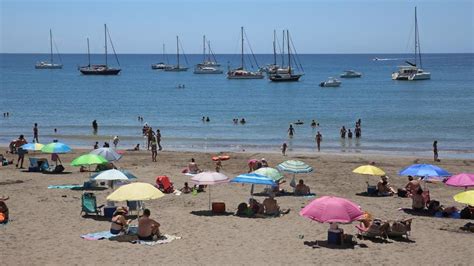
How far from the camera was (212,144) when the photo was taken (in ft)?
139

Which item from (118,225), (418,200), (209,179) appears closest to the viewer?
(118,225)

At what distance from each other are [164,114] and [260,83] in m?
49.9

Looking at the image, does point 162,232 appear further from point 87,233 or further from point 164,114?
point 164,114

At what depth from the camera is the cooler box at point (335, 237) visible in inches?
623

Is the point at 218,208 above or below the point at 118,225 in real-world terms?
below

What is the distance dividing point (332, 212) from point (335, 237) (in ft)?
2.77

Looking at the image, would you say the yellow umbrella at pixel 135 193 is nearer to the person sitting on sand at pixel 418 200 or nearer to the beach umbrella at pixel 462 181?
the person sitting on sand at pixel 418 200

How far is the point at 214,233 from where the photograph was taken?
16.9 meters

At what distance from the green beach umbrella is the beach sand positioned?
107 cm

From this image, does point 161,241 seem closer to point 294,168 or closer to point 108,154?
point 294,168

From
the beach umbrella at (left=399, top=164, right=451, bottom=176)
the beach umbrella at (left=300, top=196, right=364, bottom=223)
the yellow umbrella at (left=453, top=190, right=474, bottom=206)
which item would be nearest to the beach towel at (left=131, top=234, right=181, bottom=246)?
the beach umbrella at (left=300, top=196, right=364, bottom=223)

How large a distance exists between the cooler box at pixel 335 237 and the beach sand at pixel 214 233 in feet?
1.05

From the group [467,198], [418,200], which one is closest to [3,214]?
[418,200]

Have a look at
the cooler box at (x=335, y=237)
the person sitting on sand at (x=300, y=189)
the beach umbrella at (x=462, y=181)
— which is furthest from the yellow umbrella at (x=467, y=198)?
the person sitting on sand at (x=300, y=189)
